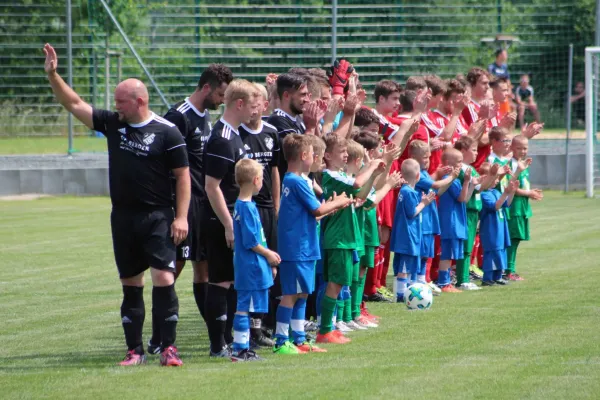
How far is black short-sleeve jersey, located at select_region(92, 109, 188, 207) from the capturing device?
306 inches

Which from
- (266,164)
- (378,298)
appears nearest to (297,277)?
(266,164)

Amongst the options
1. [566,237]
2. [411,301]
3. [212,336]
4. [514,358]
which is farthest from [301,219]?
[566,237]

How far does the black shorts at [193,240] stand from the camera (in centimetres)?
859

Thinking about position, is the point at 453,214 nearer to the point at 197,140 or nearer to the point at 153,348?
the point at 197,140

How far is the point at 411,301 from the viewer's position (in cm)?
1030

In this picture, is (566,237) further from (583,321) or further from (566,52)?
(566,52)

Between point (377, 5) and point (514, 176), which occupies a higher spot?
point (377, 5)

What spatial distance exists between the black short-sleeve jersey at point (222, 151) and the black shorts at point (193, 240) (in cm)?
61

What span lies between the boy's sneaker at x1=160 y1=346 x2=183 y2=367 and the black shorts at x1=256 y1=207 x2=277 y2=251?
118 centimetres

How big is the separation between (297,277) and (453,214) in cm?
431

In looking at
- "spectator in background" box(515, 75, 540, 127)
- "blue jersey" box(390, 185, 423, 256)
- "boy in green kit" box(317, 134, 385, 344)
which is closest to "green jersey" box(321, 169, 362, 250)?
"boy in green kit" box(317, 134, 385, 344)

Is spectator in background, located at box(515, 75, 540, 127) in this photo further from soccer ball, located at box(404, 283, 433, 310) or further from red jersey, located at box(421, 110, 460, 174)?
soccer ball, located at box(404, 283, 433, 310)

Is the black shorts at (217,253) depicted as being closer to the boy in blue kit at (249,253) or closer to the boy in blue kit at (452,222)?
the boy in blue kit at (249,253)

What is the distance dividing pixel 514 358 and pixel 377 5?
21.8 m
